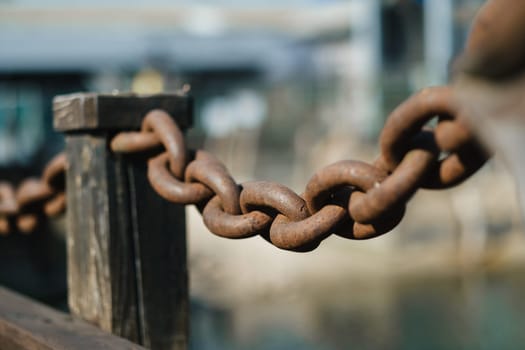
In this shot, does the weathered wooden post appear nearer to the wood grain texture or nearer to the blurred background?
the wood grain texture

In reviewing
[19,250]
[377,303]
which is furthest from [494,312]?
[19,250]

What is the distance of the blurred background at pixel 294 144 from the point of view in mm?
8617

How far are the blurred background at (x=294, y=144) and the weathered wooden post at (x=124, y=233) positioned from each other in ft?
16.5

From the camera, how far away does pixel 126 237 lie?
1.74m

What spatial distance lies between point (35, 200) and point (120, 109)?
593mm

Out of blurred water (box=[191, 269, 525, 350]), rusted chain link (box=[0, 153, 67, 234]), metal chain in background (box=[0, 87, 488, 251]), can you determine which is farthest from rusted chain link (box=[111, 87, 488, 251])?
blurred water (box=[191, 269, 525, 350])

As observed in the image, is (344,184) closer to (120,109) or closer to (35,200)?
(120,109)

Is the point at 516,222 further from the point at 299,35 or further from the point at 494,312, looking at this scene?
the point at 299,35

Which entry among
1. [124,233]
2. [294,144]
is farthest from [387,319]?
[124,233]

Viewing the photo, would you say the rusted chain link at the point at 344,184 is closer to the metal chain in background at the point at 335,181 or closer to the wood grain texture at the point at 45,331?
the metal chain in background at the point at 335,181

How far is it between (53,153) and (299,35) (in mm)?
9316

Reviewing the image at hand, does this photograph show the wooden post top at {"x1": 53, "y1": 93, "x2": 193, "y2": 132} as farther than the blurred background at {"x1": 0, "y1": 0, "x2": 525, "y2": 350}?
No

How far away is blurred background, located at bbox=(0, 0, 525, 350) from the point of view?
8.62 meters

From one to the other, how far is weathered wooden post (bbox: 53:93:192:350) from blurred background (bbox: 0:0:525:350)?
504 centimetres
